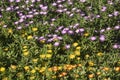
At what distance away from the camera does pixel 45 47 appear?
6.41 metres

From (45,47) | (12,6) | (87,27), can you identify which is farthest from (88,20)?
(12,6)

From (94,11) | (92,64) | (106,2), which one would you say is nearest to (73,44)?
(92,64)

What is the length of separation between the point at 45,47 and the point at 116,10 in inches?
82.2

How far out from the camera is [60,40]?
6.76 metres

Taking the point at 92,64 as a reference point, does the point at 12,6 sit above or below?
above

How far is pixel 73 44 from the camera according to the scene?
6527 mm

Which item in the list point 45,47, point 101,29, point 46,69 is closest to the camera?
point 46,69

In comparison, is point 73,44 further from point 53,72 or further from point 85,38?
point 53,72

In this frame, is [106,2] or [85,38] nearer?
[85,38]

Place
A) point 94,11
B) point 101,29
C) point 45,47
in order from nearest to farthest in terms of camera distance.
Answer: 1. point 45,47
2. point 101,29
3. point 94,11

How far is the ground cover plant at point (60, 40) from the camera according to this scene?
5.80 m

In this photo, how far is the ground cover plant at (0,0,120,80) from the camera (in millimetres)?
5797

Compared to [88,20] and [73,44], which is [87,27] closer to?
[88,20]

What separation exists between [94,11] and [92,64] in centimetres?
195
